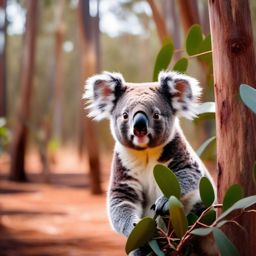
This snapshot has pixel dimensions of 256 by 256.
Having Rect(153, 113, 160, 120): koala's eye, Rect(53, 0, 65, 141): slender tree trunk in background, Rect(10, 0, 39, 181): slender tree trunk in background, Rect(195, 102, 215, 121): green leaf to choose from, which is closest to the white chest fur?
Rect(153, 113, 160, 120): koala's eye

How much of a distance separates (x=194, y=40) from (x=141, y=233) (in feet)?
2.78

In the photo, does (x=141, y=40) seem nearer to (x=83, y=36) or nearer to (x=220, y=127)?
(x=83, y=36)

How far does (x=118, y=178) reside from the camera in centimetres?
199

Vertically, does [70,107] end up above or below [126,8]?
below

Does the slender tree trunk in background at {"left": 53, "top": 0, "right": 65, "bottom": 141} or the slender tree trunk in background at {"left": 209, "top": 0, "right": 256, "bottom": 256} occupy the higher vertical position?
the slender tree trunk in background at {"left": 53, "top": 0, "right": 65, "bottom": 141}

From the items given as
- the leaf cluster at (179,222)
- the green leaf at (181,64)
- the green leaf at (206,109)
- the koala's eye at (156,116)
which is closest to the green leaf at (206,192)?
the leaf cluster at (179,222)

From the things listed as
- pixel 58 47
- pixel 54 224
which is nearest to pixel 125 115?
pixel 54 224

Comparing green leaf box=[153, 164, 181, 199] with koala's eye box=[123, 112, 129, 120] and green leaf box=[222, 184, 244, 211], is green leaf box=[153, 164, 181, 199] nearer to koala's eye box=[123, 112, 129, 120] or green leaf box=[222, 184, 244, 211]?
green leaf box=[222, 184, 244, 211]

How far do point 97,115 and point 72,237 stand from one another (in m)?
2.58

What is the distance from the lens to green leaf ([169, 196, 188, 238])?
4.89ft

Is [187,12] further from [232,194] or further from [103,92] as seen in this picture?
[232,194]

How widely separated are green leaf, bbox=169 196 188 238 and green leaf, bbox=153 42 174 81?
0.77m

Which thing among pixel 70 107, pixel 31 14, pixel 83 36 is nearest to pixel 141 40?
pixel 70 107

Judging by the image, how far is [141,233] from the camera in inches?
62.9
